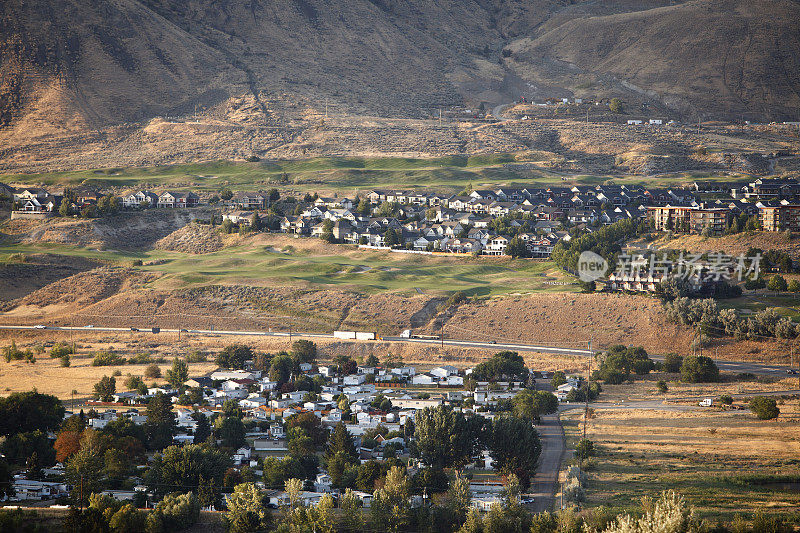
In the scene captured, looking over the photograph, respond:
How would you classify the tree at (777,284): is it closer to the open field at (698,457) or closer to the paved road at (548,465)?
the open field at (698,457)

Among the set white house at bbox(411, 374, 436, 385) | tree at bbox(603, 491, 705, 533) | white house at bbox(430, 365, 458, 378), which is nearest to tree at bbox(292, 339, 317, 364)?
white house at bbox(411, 374, 436, 385)

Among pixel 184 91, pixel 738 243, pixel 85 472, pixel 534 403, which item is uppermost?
pixel 184 91

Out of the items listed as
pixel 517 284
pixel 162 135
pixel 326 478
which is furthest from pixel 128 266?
pixel 162 135

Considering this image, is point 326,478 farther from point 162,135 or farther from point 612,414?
point 162,135

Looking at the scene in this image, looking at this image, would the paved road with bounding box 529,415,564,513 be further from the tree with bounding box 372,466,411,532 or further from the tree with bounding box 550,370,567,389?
the tree with bounding box 550,370,567,389

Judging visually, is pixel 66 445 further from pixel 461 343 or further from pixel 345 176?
pixel 345 176

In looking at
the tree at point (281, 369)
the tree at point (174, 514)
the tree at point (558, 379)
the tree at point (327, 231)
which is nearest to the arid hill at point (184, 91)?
the tree at point (327, 231)

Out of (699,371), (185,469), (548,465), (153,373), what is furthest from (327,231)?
(185,469)
